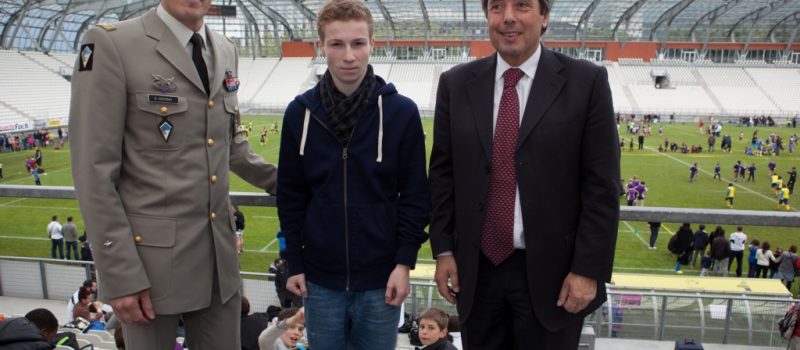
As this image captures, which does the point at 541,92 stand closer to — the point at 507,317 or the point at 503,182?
the point at 503,182

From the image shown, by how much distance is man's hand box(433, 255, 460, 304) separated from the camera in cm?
238

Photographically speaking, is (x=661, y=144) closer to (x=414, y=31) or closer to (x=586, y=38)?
(x=586, y=38)

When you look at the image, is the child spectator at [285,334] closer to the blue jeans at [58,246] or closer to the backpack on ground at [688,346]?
the backpack on ground at [688,346]

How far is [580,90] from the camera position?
2.20m

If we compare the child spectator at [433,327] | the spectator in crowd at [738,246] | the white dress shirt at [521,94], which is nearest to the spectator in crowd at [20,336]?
the child spectator at [433,327]

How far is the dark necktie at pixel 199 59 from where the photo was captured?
A: 2.33 m

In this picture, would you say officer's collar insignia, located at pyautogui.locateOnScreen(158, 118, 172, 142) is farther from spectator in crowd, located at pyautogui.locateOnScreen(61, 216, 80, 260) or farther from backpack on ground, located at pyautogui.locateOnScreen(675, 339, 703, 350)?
spectator in crowd, located at pyautogui.locateOnScreen(61, 216, 80, 260)

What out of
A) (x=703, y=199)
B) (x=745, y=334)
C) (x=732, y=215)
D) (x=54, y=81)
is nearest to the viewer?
(x=732, y=215)

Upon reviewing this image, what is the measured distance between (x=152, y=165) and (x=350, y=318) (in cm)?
99

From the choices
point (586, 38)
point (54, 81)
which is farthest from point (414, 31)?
point (54, 81)

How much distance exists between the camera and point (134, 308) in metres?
2.12

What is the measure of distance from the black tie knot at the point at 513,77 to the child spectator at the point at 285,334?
80.0 inches

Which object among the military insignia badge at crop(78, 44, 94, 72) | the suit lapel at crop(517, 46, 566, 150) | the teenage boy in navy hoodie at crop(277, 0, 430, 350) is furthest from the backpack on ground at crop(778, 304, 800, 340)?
the military insignia badge at crop(78, 44, 94, 72)

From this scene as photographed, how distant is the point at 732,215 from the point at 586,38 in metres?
68.0
